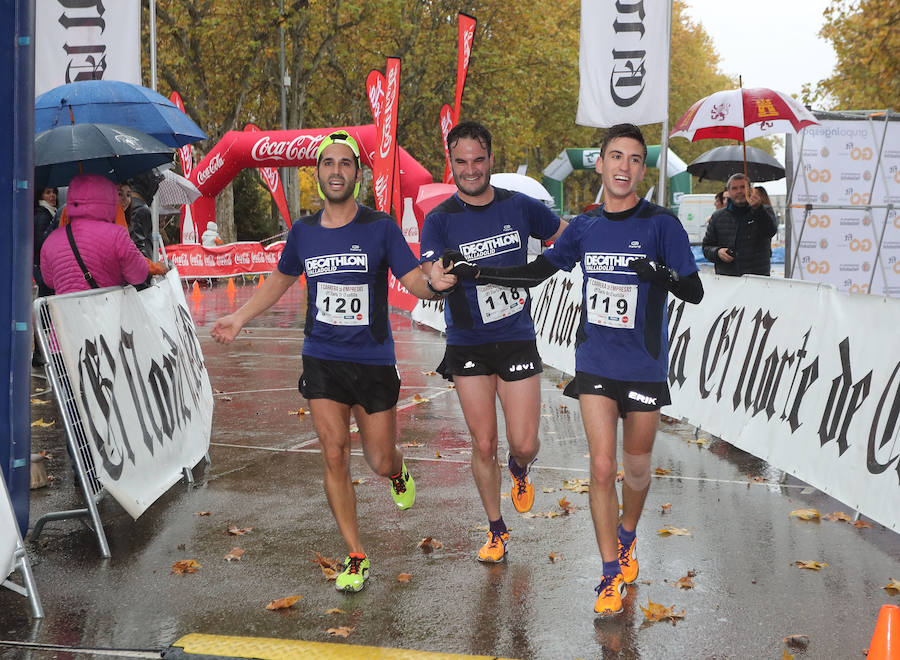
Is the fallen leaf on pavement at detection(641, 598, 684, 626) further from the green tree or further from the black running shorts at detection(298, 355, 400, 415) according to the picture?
the green tree

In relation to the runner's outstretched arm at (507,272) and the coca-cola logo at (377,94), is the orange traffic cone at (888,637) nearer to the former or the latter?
the runner's outstretched arm at (507,272)

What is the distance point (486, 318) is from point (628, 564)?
144 cm

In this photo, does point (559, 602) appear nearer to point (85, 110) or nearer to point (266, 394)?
point (85, 110)

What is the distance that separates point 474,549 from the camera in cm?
569

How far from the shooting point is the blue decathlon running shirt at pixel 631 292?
4.81 metres

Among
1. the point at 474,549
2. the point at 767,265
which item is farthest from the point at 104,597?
the point at 767,265

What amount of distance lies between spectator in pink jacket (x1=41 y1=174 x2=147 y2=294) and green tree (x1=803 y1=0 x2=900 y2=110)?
1674cm

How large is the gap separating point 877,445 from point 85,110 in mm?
6431

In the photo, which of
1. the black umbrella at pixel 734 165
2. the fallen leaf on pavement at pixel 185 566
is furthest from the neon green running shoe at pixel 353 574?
the black umbrella at pixel 734 165

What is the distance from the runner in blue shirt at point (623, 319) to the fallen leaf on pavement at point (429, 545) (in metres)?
1.18

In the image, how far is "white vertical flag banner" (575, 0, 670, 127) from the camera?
11.6 meters

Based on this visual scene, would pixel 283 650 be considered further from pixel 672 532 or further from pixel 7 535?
pixel 672 532

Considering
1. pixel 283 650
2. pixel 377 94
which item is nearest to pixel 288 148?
pixel 377 94

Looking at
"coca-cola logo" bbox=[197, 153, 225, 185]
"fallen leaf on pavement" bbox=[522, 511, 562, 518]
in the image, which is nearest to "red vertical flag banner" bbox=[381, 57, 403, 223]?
"coca-cola logo" bbox=[197, 153, 225, 185]
